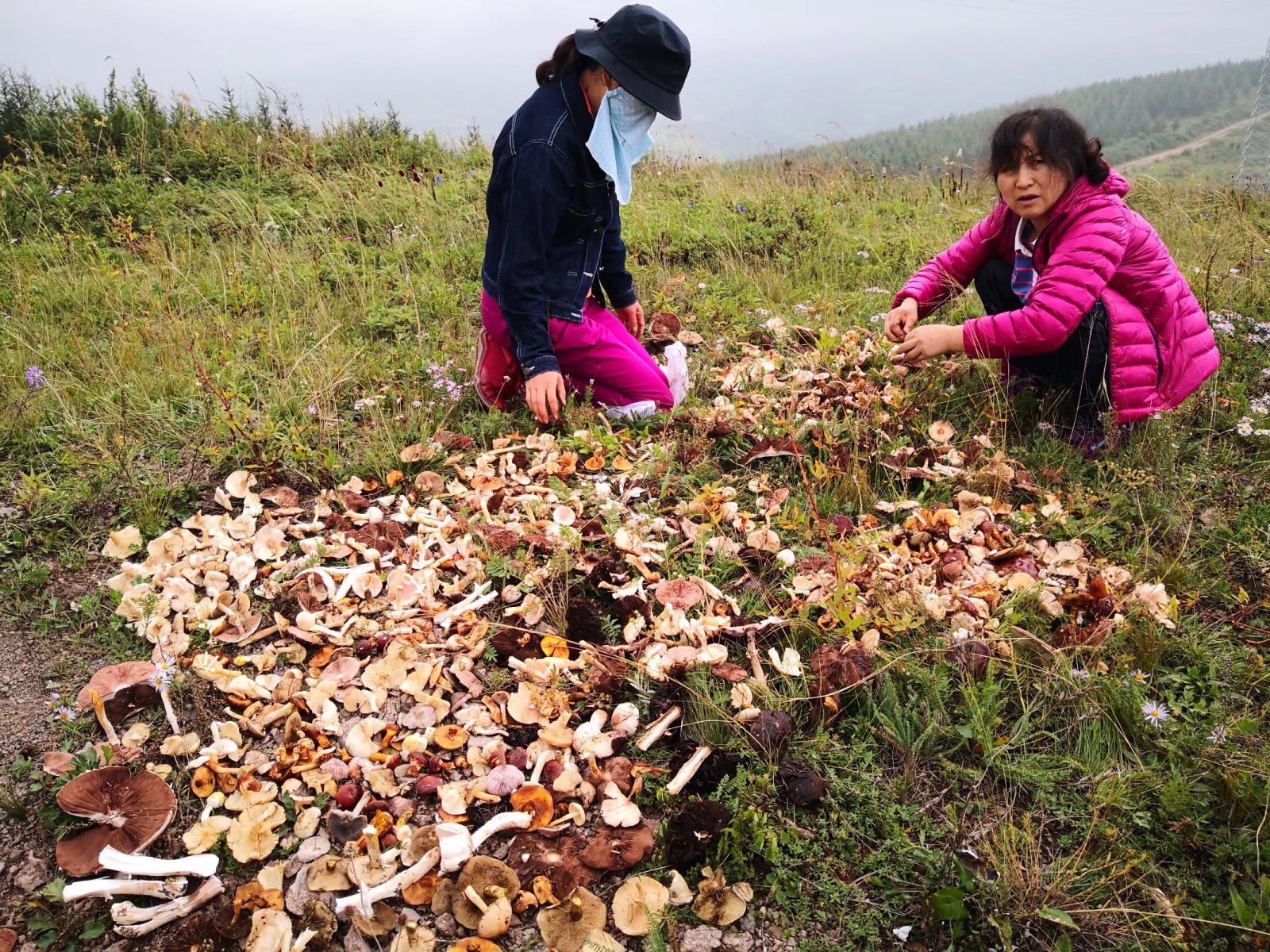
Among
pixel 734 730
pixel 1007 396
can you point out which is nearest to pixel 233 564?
pixel 734 730

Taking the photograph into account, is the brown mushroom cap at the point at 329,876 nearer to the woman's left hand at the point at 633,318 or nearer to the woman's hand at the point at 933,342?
the woman's hand at the point at 933,342

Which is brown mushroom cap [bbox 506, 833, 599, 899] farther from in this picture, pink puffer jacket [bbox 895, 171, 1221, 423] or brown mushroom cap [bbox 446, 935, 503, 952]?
pink puffer jacket [bbox 895, 171, 1221, 423]

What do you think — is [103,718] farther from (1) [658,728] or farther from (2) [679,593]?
(2) [679,593]

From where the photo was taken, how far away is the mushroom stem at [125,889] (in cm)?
194

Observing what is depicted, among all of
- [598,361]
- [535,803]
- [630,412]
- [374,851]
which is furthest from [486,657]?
[598,361]

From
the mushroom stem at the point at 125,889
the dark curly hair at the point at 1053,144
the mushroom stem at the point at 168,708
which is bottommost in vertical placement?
the mushroom stem at the point at 125,889

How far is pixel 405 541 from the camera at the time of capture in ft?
10.5

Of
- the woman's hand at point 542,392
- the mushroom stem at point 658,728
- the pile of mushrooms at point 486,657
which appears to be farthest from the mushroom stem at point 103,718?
the woman's hand at point 542,392

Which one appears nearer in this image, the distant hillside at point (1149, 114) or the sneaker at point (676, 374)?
the sneaker at point (676, 374)

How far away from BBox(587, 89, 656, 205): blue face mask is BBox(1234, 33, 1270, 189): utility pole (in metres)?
8.20

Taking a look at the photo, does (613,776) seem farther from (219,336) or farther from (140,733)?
(219,336)

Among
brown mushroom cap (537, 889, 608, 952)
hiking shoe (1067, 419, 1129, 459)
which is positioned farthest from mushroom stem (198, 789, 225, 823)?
hiking shoe (1067, 419, 1129, 459)

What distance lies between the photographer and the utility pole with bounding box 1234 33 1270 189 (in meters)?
8.63

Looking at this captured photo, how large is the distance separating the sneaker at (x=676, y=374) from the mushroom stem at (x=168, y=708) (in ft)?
9.03
